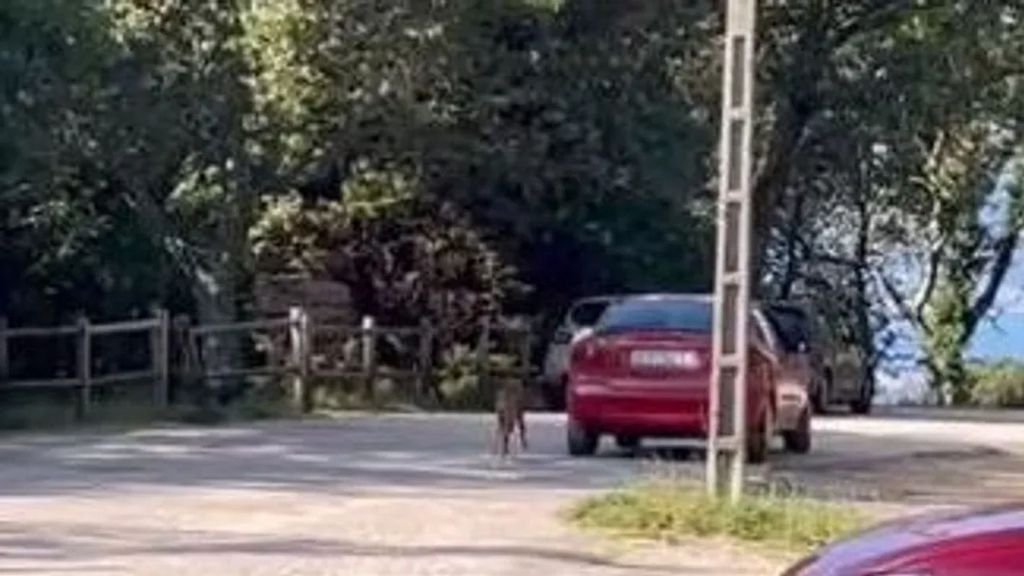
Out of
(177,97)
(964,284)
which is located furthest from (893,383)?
(177,97)

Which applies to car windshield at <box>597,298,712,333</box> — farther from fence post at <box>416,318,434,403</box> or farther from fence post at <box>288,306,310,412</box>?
fence post at <box>416,318,434,403</box>

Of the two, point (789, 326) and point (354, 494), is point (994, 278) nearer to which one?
point (789, 326)

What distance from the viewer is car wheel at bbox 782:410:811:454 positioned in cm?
2532

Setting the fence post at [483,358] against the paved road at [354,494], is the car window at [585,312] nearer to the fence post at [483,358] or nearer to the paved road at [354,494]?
the fence post at [483,358]

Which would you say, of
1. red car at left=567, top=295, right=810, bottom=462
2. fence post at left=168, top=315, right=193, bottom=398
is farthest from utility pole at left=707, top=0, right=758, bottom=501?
fence post at left=168, top=315, right=193, bottom=398

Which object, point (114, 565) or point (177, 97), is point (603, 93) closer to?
point (177, 97)

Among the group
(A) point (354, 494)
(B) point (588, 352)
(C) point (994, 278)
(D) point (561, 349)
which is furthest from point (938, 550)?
(C) point (994, 278)

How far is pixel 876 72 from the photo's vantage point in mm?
40500

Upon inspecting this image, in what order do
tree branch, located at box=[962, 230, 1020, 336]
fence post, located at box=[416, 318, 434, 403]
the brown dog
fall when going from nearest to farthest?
1. the brown dog
2. fence post, located at box=[416, 318, 434, 403]
3. tree branch, located at box=[962, 230, 1020, 336]

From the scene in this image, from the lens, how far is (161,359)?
2966 centimetres

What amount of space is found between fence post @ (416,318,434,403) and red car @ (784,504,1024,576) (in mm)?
28041

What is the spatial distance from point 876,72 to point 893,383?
16360 mm

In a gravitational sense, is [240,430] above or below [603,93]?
below

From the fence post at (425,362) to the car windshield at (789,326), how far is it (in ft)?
16.7
